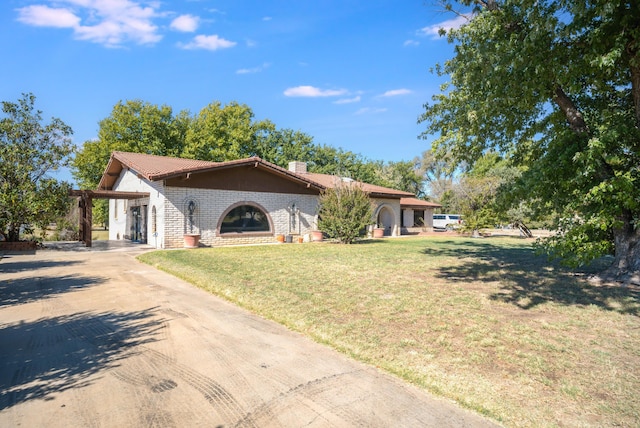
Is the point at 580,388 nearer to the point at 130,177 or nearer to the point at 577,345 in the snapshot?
the point at 577,345

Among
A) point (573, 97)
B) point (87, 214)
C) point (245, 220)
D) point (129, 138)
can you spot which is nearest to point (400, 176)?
point (129, 138)

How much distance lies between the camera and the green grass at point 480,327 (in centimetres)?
357

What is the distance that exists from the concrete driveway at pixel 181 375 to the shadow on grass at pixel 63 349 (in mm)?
14

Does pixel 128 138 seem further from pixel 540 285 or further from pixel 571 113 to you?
pixel 540 285

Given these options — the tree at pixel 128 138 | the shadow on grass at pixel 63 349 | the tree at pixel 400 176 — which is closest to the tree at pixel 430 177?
the tree at pixel 400 176

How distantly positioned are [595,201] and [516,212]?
896 inches

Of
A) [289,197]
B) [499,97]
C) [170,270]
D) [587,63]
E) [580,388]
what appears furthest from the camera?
[289,197]

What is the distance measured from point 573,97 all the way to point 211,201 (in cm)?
1500

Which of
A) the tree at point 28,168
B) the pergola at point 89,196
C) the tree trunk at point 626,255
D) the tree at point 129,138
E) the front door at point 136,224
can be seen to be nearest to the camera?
the tree trunk at point 626,255

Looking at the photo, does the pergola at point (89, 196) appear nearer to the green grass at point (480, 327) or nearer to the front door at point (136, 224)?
the front door at point (136, 224)

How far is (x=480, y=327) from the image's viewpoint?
5.52m

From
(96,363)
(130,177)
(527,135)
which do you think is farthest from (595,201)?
(130,177)

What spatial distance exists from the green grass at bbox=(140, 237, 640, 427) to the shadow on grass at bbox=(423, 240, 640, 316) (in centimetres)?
3

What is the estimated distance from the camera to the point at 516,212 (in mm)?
28562
